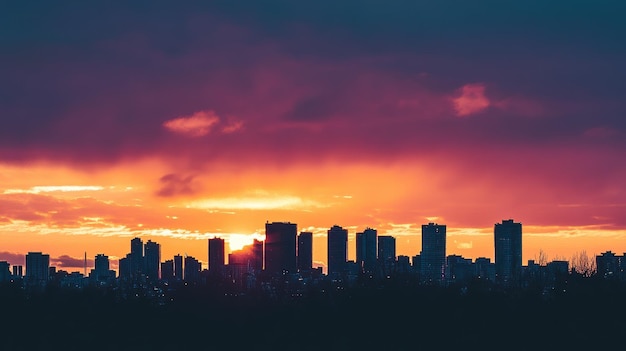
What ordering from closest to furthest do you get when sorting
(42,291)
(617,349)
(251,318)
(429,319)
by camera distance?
(617,349), (429,319), (251,318), (42,291)

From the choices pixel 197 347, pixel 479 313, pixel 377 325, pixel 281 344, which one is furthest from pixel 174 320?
pixel 479 313

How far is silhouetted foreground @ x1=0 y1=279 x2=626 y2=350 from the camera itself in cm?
9412

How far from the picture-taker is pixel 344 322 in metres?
98.9

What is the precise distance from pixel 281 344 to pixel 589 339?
28602 millimetres

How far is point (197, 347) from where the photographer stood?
96625 millimetres

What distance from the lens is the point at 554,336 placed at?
9319 centimetres

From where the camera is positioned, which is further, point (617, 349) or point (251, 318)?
point (251, 318)

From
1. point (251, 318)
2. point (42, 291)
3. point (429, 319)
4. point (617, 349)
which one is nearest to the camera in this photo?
point (617, 349)

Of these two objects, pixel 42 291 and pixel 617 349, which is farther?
pixel 42 291

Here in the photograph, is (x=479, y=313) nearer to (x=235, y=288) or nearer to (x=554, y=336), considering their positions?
(x=554, y=336)

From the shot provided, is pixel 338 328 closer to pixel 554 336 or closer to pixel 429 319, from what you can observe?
pixel 429 319

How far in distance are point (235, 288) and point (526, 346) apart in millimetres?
36924

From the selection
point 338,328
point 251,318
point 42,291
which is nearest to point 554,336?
point 338,328

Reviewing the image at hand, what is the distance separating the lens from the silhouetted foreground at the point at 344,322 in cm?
9412
